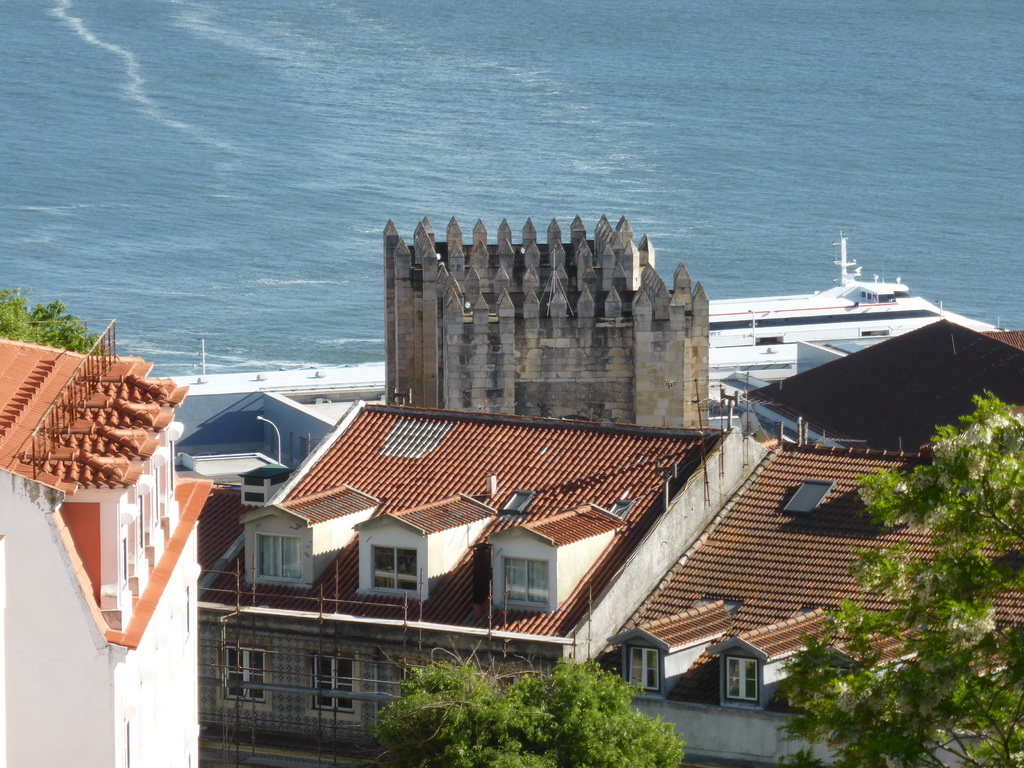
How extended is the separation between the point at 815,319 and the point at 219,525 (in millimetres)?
125272

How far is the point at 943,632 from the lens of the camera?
2577 cm

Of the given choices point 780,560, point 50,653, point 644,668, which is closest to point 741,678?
point 644,668

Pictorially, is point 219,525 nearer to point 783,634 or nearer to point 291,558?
point 291,558

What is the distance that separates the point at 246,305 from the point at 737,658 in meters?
133

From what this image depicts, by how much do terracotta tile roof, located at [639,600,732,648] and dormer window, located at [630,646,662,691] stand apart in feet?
1.32

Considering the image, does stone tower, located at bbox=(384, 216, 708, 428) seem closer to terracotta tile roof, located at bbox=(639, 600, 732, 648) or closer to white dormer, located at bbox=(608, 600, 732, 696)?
terracotta tile roof, located at bbox=(639, 600, 732, 648)

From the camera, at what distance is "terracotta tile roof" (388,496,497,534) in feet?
147

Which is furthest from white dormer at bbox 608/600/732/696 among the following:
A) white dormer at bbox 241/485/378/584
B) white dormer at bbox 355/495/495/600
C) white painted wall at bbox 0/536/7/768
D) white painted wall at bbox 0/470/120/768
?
white painted wall at bbox 0/536/7/768

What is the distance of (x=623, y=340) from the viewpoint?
6309 centimetres

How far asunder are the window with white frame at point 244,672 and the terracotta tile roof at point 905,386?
102ft

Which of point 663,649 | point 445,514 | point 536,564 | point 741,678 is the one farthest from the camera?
point 445,514

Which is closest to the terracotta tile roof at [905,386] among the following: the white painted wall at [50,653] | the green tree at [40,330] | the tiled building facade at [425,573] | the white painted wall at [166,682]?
the tiled building facade at [425,573]

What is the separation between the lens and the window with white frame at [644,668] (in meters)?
41.5

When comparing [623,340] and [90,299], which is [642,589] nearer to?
[623,340]
